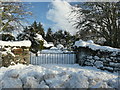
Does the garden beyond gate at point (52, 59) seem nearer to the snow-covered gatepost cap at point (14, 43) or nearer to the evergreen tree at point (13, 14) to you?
the snow-covered gatepost cap at point (14, 43)

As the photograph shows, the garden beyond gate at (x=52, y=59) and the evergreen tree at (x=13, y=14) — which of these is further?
the garden beyond gate at (x=52, y=59)

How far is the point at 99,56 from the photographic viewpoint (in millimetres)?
3469

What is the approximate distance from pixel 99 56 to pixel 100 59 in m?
0.10

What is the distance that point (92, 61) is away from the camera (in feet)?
11.8

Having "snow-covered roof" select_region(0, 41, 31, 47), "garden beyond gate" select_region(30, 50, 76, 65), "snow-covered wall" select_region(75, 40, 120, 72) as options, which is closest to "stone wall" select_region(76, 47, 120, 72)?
"snow-covered wall" select_region(75, 40, 120, 72)

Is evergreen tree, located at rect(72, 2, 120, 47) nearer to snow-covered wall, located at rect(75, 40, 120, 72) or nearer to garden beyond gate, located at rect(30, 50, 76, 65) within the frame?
garden beyond gate, located at rect(30, 50, 76, 65)

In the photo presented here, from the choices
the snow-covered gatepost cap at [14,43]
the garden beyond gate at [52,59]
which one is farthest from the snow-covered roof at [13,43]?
the garden beyond gate at [52,59]

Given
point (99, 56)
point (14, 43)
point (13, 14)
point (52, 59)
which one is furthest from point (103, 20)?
point (14, 43)

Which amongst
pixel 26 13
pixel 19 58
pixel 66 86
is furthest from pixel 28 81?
pixel 26 13

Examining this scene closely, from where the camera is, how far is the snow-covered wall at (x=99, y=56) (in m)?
3.15

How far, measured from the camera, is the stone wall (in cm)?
314

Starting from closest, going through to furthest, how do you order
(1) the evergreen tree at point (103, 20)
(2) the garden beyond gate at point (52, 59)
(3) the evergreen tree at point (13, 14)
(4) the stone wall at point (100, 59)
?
1. (4) the stone wall at point (100, 59)
2. (3) the evergreen tree at point (13, 14)
3. (2) the garden beyond gate at point (52, 59)
4. (1) the evergreen tree at point (103, 20)

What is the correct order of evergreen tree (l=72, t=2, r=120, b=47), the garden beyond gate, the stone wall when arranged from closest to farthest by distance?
the stone wall, the garden beyond gate, evergreen tree (l=72, t=2, r=120, b=47)

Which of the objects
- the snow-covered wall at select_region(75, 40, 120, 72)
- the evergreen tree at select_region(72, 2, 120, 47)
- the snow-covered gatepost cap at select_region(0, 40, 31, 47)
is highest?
the evergreen tree at select_region(72, 2, 120, 47)
